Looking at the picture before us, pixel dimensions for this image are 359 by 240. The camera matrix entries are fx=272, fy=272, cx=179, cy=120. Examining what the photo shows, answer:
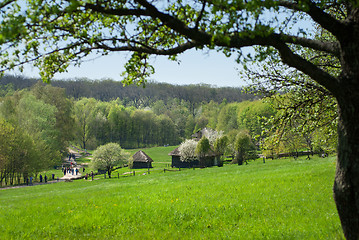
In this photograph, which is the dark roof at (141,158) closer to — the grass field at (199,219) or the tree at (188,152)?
the tree at (188,152)

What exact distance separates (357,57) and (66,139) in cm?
6150

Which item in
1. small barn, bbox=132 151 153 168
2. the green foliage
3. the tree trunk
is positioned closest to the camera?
the tree trunk

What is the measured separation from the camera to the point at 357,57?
4.36 m

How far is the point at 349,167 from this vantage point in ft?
14.4

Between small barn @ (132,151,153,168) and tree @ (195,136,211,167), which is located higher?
tree @ (195,136,211,167)

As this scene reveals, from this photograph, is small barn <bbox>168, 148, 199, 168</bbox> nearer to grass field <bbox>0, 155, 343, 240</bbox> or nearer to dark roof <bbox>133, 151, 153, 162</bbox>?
dark roof <bbox>133, 151, 153, 162</bbox>

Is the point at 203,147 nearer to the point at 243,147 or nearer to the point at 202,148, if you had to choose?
the point at 202,148

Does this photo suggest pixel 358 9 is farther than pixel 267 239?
No

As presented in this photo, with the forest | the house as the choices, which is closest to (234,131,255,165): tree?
the forest

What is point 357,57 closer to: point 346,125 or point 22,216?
point 346,125

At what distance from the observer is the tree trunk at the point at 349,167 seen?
14.2 ft

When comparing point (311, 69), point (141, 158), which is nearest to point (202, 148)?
point (141, 158)

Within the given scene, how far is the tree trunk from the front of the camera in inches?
171

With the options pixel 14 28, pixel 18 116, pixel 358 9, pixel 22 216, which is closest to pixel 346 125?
pixel 358 9
